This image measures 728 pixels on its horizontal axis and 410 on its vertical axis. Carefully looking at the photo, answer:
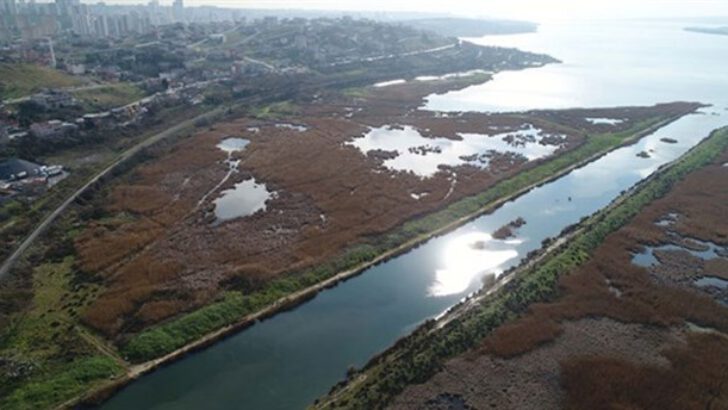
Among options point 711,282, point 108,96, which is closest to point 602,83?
point 108,96

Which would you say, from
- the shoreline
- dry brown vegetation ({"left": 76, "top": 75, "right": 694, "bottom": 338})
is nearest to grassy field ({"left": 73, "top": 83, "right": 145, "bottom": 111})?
dry brown vegetation ({"left": 76, "top": 75, "right": 694, "bottom": 338})

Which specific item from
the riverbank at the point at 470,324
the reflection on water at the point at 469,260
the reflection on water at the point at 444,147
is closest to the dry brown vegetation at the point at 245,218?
the reflection on water at the point at 444,147

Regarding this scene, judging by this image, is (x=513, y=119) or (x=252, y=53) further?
(x=252, y=53)

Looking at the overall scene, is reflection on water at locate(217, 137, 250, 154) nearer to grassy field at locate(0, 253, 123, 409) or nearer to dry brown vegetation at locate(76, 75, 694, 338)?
dry brown vegetation at locate(76, 75, 694, 338)

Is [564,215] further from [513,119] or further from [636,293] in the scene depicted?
[513,119]

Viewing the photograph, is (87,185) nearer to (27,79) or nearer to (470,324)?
(470,324)

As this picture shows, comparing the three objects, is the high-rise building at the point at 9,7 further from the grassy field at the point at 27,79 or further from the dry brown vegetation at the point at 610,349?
the dry brown vegetation at the point at 610,349

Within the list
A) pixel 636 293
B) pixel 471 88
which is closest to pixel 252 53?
pixel 471 88
